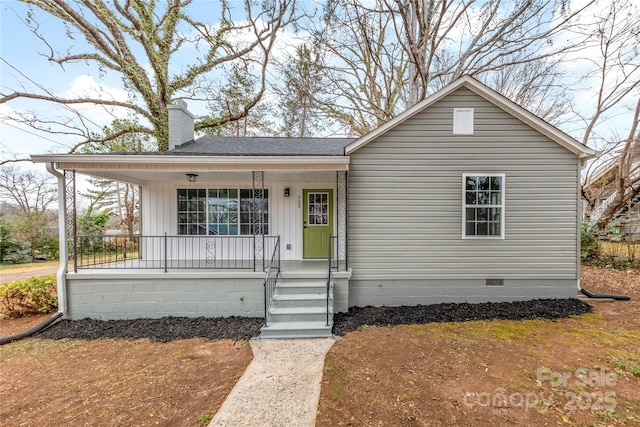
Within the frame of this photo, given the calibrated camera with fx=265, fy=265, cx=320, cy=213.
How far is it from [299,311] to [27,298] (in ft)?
19.7

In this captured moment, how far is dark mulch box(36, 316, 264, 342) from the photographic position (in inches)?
190

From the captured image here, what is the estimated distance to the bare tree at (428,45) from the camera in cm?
922

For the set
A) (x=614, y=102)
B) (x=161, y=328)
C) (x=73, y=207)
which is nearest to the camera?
(x=161, y=328)

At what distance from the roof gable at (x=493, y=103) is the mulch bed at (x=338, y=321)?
339 centimetres

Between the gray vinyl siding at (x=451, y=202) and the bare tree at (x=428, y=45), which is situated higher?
the bare tree at (x=428, y=45)

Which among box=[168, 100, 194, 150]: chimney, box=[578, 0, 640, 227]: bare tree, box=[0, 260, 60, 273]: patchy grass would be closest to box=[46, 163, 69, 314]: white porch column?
box=[168, 100, 194, 150]: chimney

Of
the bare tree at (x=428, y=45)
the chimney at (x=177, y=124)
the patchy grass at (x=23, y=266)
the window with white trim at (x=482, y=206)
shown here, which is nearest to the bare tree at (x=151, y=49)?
the bare tree at (x=428, y=45)

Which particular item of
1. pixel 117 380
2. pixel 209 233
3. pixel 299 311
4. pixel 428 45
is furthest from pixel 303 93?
pixel 117 380

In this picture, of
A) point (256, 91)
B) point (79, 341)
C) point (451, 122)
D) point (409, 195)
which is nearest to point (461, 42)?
point (451, 122)

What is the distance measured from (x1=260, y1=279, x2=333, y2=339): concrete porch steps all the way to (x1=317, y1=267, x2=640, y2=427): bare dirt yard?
587 mm

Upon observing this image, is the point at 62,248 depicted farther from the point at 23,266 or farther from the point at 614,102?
the point at 614,102

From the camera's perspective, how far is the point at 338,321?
5.14 metres

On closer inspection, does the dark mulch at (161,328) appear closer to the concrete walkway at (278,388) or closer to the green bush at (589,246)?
the concrete walkway at (278,388)

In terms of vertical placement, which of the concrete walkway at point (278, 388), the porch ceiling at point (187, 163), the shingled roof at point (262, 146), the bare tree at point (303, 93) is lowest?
the concrete walkway at point (278, 388)
